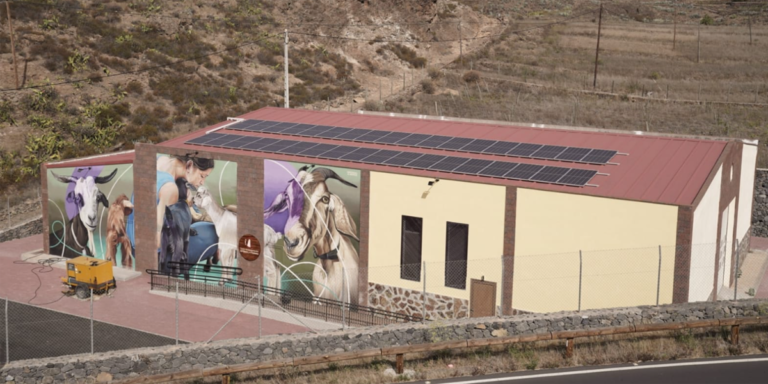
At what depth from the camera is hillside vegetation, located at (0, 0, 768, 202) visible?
204 ft

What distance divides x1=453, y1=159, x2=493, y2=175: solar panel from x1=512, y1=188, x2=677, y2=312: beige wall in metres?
2.51

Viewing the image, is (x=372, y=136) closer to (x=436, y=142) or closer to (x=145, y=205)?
(x=436, y=142)

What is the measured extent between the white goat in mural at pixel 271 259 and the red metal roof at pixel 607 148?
3.22m

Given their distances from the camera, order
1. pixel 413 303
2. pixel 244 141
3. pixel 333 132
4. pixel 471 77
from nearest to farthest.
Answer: pixel 413 303
pixel 244 141
pixel 333 132
pixel 471 77

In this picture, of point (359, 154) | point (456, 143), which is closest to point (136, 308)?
point (359, 154)

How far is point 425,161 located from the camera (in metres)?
33.2

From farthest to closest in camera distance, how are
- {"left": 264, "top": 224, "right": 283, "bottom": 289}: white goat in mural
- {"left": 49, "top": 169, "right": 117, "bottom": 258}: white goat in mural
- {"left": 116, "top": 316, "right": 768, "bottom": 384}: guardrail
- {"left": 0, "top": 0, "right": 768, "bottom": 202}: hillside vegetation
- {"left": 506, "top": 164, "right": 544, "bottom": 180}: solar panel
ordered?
{"left": 0, "top": 0, "right": 768, "bottom": 202}: hillside vegetation, {"left": 49, "top": 169, "right": 117, "bottom": 258}: white goat in mural, {"left": 264, "top": 224, "right": 283, "bottom": 289}: white goat in mural, {"left": 506, "top": 164, "right": 544, "bottom": 180}: solar panel, {"left": 116, "top": 316, "right": 768, "bottom": 384}: guardrail

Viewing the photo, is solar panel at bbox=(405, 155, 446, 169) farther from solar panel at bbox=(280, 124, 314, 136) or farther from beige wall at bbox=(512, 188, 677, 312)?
solar panel at bbox=(280, 124, 314, 136)

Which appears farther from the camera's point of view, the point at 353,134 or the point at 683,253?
the point at 353,134

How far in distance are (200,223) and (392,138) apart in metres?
9.29

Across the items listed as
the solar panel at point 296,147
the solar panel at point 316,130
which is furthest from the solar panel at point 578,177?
A: the solar panel at point 316,130

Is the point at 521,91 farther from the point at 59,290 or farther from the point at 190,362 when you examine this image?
the point at 190,362

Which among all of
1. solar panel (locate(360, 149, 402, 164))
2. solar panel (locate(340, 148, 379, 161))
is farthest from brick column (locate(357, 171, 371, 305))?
solar panel (locate(340, 148, 379, 161))

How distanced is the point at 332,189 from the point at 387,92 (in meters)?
44.8
